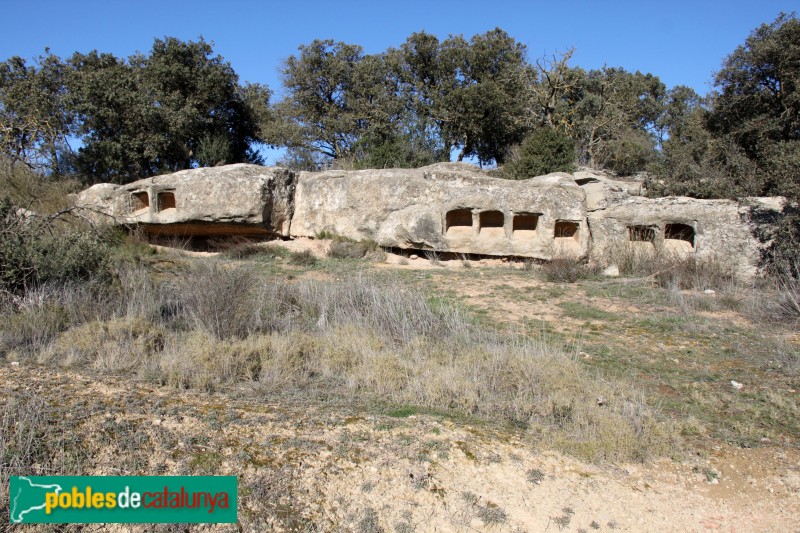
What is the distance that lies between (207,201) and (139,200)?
7.68 feet

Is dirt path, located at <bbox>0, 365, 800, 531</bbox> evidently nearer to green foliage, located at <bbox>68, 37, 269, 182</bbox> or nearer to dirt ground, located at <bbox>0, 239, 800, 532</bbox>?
dirt ground, located at <bbox>0, 239, 800, 532</bbox>

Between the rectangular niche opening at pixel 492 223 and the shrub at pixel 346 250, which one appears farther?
the shrub at pixel 346 250

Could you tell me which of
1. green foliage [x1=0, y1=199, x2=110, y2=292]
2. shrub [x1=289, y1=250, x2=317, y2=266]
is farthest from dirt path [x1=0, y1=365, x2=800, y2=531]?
shrub [x1=289, y1=250, x2=317, y2=266]

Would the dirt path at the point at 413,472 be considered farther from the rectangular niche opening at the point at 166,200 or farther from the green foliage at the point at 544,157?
the green foliage at the point at 544,157

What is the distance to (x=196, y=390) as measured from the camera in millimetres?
4848

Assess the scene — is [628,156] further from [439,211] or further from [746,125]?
[439,211]

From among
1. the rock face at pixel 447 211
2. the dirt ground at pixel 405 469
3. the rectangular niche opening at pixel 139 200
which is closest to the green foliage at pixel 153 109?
the rectangular niche opening at pixel 139 200

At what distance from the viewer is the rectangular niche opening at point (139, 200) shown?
13320 mm

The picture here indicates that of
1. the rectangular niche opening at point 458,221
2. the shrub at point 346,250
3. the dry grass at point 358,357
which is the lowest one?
the dry grass at point 358,357

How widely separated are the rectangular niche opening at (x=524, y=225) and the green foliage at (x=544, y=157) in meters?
3.32

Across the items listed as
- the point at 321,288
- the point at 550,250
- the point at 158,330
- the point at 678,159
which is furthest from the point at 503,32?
the point at 158,330

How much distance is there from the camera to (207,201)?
1233 centimetres

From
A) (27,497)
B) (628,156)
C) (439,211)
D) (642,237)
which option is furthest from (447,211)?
(27,497)

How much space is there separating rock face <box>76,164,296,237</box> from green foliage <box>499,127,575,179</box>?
6.18 m
